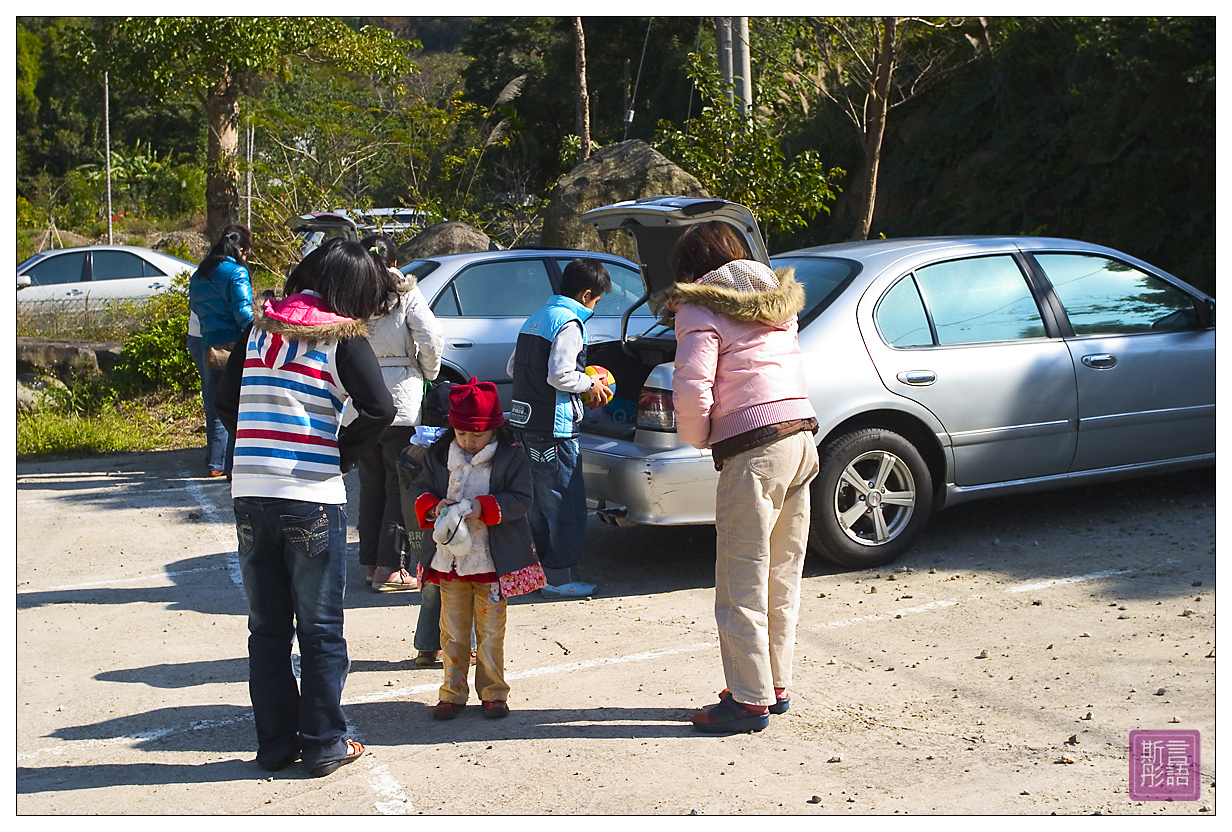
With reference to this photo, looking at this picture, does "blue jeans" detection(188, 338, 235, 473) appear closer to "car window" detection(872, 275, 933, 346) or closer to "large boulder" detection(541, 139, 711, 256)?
"large boulder" detection(541, 139, 711, 256)

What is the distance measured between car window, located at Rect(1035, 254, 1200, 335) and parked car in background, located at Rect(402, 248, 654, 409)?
9.03ft

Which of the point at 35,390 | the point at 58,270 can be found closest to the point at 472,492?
the point at 35,390

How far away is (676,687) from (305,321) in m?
1.95

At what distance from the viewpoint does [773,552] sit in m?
4.11

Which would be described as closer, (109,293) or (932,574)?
(932,574)

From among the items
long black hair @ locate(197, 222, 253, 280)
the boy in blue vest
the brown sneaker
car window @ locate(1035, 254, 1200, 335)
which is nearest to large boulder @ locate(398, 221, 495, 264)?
long black hair @ locate(197, 222, 253, 280)

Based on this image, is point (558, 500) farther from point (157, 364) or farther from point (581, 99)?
point (581, 99)

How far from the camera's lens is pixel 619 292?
8.66m

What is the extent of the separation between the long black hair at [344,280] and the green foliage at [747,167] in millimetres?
7949

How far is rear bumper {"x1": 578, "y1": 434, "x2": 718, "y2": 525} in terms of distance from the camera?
538 centimetres

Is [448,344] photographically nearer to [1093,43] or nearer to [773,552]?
[773,552]

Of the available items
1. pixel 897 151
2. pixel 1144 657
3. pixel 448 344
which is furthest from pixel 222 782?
pixel 897 151

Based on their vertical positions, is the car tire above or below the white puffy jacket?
below

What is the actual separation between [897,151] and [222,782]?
1546 centimetres
